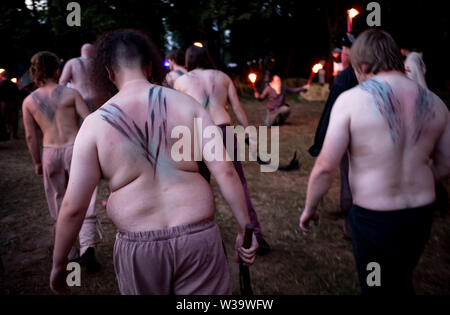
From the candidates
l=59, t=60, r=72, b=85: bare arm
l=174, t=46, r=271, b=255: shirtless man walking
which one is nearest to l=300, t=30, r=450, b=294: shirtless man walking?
l=174, t=46, r=271, b=255: shirtless man walking

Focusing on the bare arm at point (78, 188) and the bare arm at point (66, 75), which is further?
the bare arm at point (66, 75)

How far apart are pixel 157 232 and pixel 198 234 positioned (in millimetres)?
198

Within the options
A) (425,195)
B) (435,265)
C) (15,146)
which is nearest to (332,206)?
(435,265)

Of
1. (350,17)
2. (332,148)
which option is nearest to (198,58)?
(350,17)

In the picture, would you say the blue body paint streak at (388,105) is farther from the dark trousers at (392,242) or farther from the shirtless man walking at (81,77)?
the shirtless man walking at (81,77)

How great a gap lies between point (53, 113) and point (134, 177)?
7.80 feet

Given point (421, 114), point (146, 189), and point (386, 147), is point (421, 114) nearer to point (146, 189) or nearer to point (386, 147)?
point (386, 147)

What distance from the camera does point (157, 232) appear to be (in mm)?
1721

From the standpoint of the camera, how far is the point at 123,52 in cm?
182

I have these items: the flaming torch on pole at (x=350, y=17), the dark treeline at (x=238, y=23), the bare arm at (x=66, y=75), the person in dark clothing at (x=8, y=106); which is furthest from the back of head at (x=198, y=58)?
the person in dark clothing at (x=8, y=106)

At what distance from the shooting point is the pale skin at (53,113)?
361cm

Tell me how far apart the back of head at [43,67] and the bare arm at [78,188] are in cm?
227

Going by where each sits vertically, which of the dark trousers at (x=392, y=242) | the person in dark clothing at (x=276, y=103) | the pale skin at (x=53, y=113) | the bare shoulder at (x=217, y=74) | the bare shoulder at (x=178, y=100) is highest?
the bare shoulder at (x=178, y=100)
